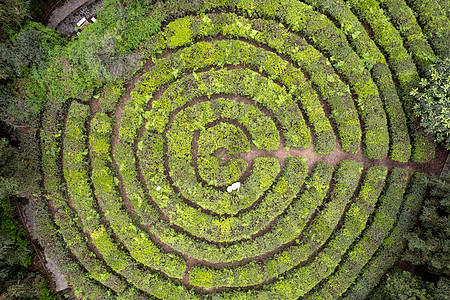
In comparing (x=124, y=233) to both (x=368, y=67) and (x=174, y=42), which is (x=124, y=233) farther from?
(x=368, y=67)

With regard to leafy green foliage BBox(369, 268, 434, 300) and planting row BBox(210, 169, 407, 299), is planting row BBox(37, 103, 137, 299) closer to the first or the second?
planting row BBox(210, 169, 407, 299)

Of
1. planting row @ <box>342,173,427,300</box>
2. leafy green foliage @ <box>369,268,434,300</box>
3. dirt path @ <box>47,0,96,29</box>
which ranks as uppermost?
dirt path @ <box>47,0,96,29</box>

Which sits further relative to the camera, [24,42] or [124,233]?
[124,233]

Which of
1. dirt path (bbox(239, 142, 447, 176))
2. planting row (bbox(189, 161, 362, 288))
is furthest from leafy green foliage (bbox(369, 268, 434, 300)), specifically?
dirt path (bbox(239, 142, 447, 176))

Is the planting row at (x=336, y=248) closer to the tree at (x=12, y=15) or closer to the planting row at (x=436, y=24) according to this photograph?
the planting row at (x=436, y=24)

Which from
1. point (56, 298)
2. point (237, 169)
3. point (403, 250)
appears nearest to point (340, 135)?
point (237, 169)
